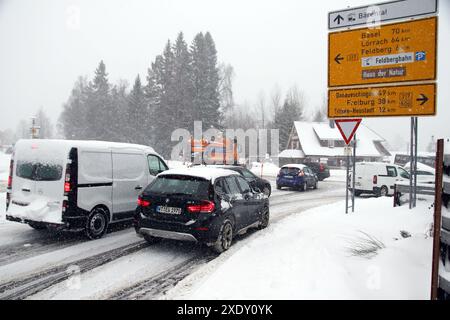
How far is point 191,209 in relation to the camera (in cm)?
A: 638

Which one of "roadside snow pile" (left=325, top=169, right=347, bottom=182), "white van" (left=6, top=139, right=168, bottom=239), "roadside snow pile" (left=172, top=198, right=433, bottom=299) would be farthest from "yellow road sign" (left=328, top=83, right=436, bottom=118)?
"roadside snow pile" (left=325, top=169, right=347, bottom=182)

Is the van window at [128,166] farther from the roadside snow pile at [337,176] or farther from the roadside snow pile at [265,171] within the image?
the roadside snow pile at [337,176]

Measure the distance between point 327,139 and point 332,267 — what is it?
47.4 m

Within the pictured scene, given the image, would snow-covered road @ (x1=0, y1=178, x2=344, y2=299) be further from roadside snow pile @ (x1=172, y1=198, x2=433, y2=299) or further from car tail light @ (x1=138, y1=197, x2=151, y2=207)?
car tail light @ (x1=138, y1=197, x2=151, y2=207)

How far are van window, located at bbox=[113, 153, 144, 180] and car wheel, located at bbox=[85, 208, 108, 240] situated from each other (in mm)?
876

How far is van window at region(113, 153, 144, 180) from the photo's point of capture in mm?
8188

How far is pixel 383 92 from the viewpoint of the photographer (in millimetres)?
7926

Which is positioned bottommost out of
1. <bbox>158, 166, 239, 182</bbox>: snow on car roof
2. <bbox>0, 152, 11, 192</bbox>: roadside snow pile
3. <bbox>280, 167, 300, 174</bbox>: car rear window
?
<bbox>0, 152, 11, 192</bbox>: roadside snow pile

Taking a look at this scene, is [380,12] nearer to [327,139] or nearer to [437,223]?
[437,223]

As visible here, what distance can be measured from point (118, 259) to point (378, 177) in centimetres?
1472

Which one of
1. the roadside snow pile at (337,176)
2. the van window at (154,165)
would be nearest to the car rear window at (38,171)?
the van window at (154,165)

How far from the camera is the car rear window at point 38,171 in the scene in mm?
7109

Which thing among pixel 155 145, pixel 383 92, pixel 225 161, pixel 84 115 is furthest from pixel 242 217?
pixel 84 115
